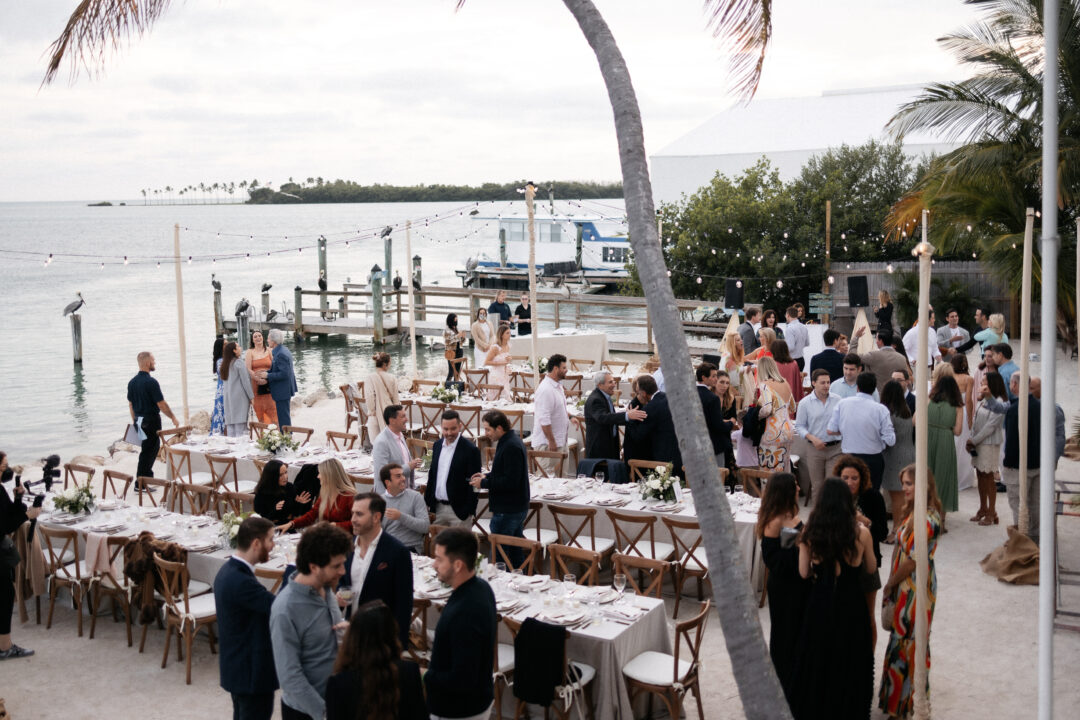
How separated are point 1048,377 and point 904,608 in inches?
94.0

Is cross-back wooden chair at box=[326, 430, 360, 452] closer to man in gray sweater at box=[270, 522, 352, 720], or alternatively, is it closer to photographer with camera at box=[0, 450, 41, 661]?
photographer with camera at box=[0, 450, 41, 661]

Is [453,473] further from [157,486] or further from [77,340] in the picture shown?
[77,340]

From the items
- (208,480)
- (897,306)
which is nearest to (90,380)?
(208,480)

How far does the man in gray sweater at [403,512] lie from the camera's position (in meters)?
7.23

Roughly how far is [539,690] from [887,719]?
2314mm

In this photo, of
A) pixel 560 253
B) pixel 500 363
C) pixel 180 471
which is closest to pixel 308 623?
pixel 180 471

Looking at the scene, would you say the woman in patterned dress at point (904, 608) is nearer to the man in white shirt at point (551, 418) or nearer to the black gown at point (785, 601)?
the black gown at point (785, 601)

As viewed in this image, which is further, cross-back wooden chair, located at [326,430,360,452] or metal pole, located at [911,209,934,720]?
cross-back wooden chair, located at [326,430,360,452]

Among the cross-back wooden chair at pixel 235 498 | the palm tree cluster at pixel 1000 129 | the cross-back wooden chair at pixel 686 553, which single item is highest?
the palm tree cluster at pixel 1000 129

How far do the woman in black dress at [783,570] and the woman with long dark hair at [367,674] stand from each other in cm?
227

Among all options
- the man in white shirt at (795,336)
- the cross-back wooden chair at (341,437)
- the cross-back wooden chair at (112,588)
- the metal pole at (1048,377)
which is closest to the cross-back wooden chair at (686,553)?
the metal pole at (1048,377)

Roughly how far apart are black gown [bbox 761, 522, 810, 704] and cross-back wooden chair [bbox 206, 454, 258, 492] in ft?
21.0

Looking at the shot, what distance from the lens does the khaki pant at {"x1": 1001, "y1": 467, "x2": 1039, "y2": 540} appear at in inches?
342

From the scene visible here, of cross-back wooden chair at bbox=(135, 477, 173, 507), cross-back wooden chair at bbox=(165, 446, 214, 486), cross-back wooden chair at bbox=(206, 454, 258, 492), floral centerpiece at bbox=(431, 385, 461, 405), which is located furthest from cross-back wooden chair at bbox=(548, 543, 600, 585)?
floral centerpiece at bbox=(431, 385, 461, 405)
